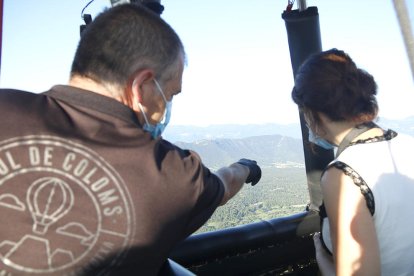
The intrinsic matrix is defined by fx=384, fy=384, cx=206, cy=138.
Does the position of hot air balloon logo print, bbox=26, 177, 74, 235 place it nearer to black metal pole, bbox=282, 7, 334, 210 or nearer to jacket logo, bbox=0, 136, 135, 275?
jacket logo, bbox=0, 136, 135, 275

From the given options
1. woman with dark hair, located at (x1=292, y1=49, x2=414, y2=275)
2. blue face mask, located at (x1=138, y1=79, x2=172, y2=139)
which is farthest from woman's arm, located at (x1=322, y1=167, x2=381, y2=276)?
blue face mask, located at (x1=138, y1=79, x2=172, y2=139)

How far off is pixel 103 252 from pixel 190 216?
0.24 meters

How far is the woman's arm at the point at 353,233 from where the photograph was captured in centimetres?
114

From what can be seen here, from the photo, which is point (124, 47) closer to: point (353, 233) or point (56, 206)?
point (56, 206)

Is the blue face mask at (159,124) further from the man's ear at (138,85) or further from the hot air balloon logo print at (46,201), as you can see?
the hot air balloon logo print at (46,201)

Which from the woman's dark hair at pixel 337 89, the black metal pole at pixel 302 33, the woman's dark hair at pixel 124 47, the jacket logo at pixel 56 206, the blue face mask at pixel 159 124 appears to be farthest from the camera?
the black metal pole at pixel 302 33

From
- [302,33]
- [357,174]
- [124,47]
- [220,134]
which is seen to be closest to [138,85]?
[124,47]

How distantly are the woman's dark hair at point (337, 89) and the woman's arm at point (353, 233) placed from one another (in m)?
0.33

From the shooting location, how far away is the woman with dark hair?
3.78ft

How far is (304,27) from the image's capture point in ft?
7.47

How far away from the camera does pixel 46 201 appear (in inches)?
32.4

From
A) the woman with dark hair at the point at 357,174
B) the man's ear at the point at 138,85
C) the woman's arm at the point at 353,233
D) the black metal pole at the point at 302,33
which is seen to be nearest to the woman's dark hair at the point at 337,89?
the woman with dark hair at the point at 357,174

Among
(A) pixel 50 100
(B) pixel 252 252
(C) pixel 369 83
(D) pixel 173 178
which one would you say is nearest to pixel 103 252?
(D) pixel 173 178

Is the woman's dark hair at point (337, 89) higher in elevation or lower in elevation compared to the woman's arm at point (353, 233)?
higher
